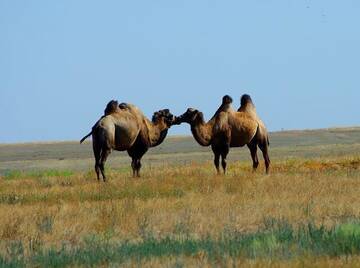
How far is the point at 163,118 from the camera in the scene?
23453mm

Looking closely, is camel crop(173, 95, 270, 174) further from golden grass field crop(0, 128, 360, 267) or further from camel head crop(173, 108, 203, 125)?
golden grass field crop(0, 128, 360, 267)

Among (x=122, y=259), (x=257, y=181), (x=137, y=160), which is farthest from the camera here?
(x=137, y=160)

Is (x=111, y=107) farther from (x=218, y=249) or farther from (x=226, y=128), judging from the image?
(x=218, y=249)

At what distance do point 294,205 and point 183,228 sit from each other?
2.56 metres

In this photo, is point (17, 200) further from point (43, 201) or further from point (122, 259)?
point (122, 259)

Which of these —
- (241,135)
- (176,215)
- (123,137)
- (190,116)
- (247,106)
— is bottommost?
(176,215)

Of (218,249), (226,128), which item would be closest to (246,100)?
(226,128)

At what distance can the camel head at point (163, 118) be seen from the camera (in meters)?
23.4

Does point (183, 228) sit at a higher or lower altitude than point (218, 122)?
lower

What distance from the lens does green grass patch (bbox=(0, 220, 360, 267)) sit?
8.09 meters

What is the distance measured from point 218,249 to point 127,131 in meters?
13.5

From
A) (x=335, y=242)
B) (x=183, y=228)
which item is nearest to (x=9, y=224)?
(x=183, y=228)

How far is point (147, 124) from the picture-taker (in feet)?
75.4

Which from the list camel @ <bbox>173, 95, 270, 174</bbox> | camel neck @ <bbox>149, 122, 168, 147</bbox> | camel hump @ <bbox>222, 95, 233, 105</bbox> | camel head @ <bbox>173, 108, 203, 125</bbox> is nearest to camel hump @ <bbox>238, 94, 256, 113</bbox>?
camel @ <bbox>173, 95, 270, 174</bbox>
